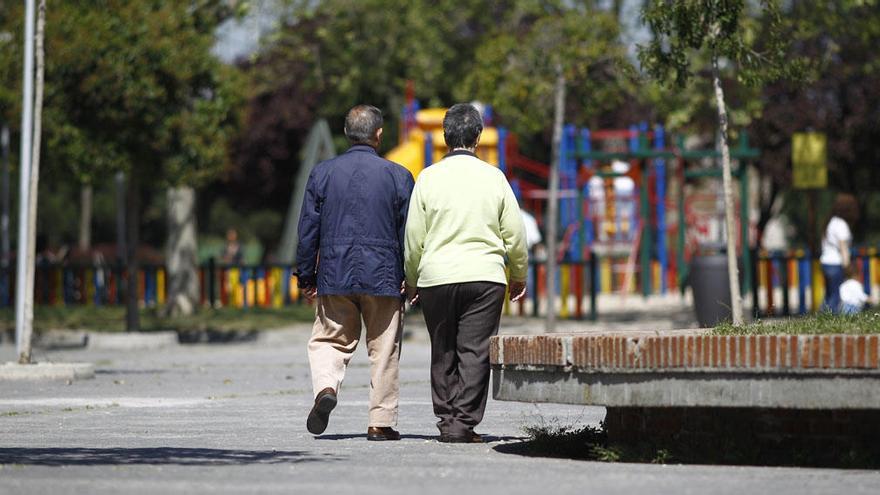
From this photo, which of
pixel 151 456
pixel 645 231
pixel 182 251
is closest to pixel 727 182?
pixel 151 456

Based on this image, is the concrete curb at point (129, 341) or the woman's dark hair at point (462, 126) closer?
the woman's dark hair at point (462, 126)

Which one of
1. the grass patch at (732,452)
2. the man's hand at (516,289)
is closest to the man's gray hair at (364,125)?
the man's hand at (516,289)

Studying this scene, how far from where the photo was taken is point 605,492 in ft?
21.8

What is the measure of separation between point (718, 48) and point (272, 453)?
19.5 ft

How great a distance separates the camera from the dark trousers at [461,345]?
9039 millimetres

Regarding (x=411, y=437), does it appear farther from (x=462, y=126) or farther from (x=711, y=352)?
(x=711, y=352)

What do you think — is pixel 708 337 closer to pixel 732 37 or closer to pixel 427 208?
pixel 427 208

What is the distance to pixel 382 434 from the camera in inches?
366

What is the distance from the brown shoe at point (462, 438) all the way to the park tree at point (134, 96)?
1301 cm

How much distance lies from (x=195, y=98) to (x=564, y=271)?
7054mm

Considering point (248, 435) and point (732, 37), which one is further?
point (732, 37)

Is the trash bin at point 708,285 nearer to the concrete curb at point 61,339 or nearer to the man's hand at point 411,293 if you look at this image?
the concrete curb at point 61,339

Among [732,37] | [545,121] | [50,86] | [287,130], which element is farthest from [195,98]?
A: [287,130]

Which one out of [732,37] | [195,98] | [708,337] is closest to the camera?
[708,337]
